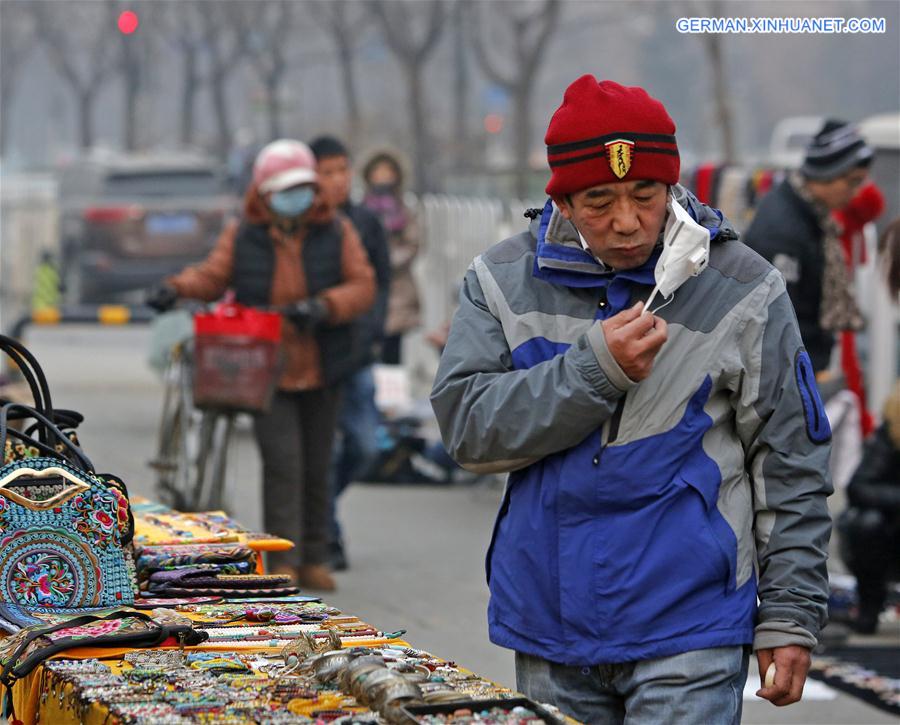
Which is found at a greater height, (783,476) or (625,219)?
(625,219)

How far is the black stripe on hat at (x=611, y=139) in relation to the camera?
3.45 meters

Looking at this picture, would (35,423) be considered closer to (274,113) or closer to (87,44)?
(274,113)

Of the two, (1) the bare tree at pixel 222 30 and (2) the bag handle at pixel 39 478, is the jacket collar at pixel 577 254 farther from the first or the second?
(1) the bare tree at pixel 222 30

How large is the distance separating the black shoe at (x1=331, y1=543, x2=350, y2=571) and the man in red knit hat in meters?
5.39

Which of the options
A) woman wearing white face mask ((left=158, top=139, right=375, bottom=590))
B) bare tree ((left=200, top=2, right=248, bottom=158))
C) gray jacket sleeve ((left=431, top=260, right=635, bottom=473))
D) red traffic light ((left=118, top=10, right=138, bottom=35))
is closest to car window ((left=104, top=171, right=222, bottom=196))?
red traffic light ((left=118, top=10, right=138, bottom=35))

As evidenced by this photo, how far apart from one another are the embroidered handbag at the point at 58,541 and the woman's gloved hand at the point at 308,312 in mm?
3715

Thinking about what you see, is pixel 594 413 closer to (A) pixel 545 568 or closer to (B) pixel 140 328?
(A) pixel 545 568

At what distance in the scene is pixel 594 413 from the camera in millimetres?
3375

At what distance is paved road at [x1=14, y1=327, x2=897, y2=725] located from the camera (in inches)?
274

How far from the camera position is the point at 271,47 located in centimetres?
4656

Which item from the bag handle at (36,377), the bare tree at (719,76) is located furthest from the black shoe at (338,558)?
the bare tree at (719,76)

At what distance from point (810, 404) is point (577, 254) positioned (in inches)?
20.2

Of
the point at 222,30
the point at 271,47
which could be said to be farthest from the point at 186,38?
the point at 271,47

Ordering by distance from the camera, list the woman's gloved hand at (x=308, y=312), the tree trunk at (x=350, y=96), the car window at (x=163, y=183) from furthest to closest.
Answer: the tree trunk at (x=350, y=96)
the car window at (x=163, y=183)
the woman's gloved hand at (x=308, y=312)
